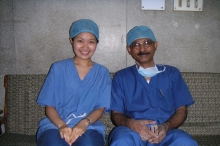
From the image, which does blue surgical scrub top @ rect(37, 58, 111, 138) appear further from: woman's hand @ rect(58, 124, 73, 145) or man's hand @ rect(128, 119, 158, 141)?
man's hand @ rect(128, 119, 158, 141)

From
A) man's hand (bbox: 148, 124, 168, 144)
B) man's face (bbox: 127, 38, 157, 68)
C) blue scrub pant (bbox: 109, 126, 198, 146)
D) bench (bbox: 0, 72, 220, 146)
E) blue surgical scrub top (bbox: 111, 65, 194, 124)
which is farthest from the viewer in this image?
bench (bbox: 0, 72, 220, 146)

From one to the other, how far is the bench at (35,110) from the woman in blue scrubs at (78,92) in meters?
0.37

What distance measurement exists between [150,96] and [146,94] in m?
0.04

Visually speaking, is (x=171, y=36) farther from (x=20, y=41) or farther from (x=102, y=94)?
(x=20, y=41)

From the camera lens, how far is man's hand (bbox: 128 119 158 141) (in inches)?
55.1

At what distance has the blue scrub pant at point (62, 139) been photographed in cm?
131

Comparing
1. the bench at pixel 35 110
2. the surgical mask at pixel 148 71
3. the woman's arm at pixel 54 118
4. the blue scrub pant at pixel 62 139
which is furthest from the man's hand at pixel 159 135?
the woman's arm at pixel 54 118

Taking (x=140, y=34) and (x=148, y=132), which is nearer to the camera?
(x=148, y=132)

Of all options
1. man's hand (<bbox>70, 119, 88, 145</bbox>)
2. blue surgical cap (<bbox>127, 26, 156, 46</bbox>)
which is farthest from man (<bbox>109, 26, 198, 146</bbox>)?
man's hand (<bbox>70, 119, 88, 145</bbox>)

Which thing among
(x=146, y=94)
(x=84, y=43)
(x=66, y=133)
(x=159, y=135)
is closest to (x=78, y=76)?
(x=84, y=43)

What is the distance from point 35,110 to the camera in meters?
1.92

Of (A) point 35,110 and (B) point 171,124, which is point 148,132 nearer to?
(B) point 171,124

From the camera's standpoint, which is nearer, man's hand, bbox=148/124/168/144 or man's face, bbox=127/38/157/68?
man's hand, bbox=148/124/168/144

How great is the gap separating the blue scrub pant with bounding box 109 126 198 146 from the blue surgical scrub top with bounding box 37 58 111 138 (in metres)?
0.30
